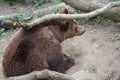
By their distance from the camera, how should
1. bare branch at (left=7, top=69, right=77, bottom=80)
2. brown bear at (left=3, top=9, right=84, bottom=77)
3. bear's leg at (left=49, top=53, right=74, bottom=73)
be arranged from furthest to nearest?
bear's leg at (left=49, top=53, right=74, bottom=73) < brown bear at (left=3, top=9, right=84, bottom=77) < bare branch at (left=7, top=69, right=77, bottom=80)

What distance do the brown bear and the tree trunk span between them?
58.5 inches

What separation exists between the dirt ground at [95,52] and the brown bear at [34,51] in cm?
52

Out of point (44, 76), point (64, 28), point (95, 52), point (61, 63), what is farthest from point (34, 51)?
point (95, 52)

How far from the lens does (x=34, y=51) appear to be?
5.20 m

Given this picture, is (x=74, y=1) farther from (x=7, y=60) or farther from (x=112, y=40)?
(x=7, y=60)

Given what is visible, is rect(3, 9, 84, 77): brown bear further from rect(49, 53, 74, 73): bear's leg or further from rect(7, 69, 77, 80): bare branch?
rect(7, 69, 77, 80): bare branch

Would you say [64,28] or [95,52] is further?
[95,52]

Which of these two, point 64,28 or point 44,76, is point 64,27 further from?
point 44,76

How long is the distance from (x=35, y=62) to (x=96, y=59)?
131 centimetres

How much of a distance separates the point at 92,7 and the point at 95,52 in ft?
4.03

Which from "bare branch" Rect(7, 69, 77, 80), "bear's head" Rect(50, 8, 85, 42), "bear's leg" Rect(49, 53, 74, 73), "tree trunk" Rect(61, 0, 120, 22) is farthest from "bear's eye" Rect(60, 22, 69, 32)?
"tree trunk" Rect(61, 0, 120, 22)

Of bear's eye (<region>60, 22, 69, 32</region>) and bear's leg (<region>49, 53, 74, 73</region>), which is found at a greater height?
bear's eye (<region>60, 22, 69, 32</region>)

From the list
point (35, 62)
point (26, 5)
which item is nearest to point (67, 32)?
point (35, 62)

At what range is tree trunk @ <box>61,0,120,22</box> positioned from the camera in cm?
676
